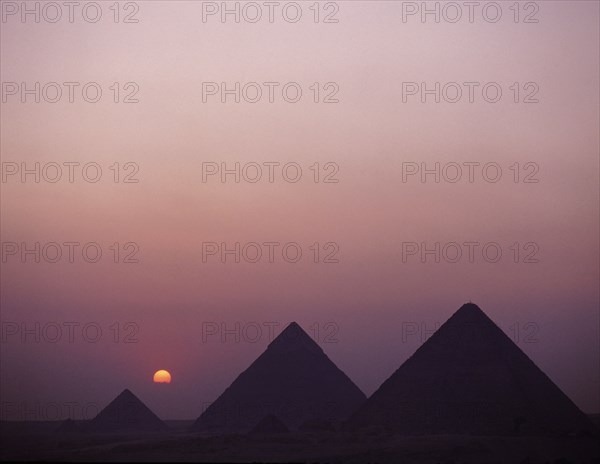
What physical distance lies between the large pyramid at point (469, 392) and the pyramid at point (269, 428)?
3.21 m

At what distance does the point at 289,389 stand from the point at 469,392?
1321 centimetres

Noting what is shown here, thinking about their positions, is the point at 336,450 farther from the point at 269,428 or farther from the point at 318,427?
the point at 318,427

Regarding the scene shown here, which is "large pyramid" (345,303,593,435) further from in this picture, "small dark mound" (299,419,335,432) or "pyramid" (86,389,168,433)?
"pyramid" (86,389,168,433)

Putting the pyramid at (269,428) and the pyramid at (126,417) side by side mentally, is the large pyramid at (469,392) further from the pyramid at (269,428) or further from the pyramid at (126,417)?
the pyramid at (126,417)

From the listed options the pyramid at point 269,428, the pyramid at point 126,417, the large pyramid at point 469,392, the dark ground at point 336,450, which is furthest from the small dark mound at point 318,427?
the pyramid at point 126,417

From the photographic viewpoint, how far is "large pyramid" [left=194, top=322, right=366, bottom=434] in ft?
204

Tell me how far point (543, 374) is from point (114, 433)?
24.1 metres

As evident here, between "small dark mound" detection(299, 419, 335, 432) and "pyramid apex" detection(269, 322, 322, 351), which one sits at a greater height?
"pyramid apex" detection(269, 322, 322, 351)

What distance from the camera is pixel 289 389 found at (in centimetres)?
6234

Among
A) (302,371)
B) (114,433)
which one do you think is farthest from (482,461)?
(114,433)

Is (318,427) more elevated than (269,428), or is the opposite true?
(269,428)

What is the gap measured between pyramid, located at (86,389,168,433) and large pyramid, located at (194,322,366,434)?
5.54m

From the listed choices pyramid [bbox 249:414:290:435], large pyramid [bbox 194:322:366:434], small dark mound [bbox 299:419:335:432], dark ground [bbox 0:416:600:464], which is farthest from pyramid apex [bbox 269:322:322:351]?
dark ground [bbox 0:416:600:464]

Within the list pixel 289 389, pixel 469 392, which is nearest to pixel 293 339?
pixel 289 389
